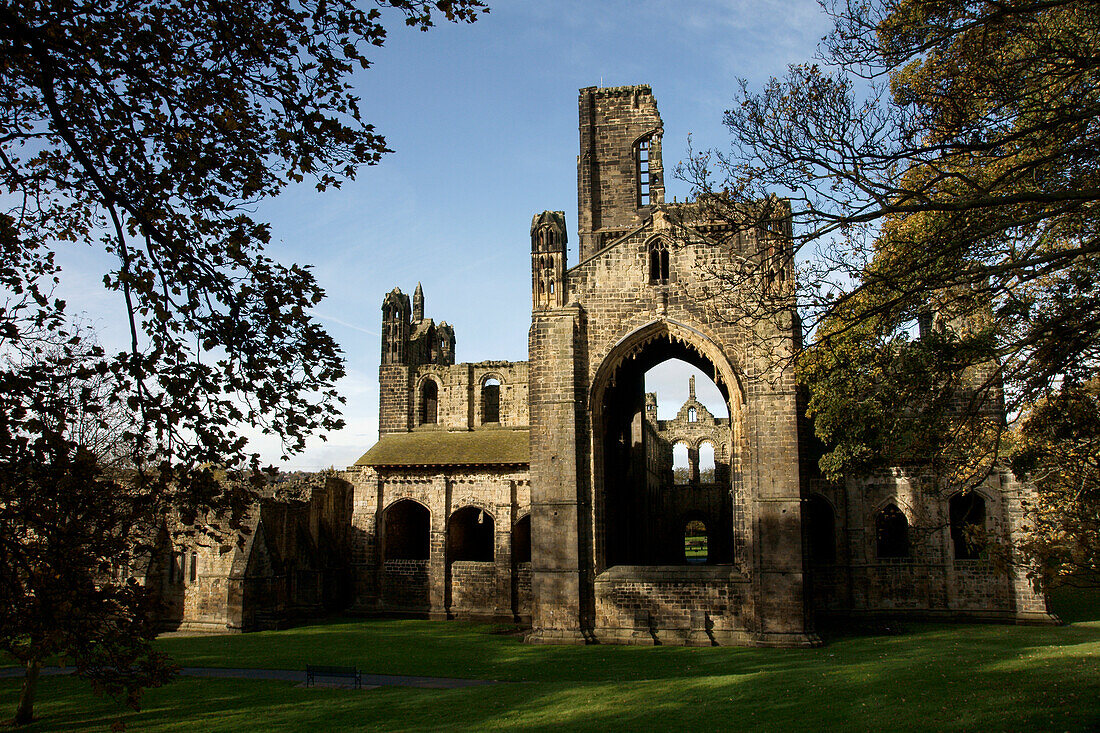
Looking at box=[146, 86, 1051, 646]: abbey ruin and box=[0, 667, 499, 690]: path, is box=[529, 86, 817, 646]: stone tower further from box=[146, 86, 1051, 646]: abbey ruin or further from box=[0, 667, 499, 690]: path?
box=[0, 667, 499, 690]: path

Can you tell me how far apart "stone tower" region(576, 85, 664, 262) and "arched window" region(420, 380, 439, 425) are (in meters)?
10.7

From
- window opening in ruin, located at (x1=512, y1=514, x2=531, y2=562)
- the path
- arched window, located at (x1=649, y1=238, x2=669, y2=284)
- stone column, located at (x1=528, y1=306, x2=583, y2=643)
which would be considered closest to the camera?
the path

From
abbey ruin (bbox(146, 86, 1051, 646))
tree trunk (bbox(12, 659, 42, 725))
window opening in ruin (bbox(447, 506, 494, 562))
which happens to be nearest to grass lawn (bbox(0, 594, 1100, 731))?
tree trunk (bbox(12, 659, 42, 725))

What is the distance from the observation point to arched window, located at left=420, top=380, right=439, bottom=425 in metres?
35.5

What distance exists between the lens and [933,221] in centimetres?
1134

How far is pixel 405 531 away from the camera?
32.6 meters

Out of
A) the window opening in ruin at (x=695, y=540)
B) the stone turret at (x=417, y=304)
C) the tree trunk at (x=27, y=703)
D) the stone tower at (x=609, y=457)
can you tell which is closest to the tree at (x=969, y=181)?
the stone tower at (x=609, y=457)

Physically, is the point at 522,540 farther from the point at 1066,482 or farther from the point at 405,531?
the point at 1066,482

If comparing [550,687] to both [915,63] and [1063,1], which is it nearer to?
[915,63]

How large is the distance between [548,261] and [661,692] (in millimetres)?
12209

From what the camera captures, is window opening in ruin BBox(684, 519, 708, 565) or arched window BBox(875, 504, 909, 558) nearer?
arched window BBox(875, 504, 909, 558)

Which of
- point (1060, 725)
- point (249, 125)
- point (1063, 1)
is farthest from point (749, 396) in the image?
point (249, 125)

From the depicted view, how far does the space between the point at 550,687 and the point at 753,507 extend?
769cm

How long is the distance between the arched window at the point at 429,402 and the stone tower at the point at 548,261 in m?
13.7
